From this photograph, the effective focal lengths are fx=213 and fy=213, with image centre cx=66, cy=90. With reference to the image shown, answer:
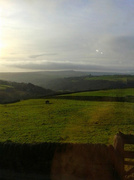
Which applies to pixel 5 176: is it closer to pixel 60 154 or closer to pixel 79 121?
pixel 60 154

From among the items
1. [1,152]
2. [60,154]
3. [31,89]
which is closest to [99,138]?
[60,154]

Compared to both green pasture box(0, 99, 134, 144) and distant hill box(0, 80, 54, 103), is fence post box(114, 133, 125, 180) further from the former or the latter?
distant hill box(0, 80, 54, 103)

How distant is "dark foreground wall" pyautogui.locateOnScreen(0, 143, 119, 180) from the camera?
890 cm

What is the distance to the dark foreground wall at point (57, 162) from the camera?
890cm

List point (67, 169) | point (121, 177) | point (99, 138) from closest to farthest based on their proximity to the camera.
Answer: point (121, 177), point (67, 169), point (99, 138)

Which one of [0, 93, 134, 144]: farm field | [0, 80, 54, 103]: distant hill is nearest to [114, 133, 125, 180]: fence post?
[0, 93, 134, 144]: farm field

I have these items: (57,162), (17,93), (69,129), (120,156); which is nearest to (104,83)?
(17,93)

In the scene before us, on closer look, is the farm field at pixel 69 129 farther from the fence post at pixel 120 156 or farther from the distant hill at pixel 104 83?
the distant hill at pixel 104 83

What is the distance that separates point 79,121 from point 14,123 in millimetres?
6011

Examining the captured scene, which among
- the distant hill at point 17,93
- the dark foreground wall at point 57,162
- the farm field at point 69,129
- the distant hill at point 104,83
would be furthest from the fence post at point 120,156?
the distant hill at point 104,83

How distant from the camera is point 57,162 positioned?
944cm

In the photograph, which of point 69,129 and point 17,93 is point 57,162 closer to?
point 69,129

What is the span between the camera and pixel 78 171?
29.8 ft

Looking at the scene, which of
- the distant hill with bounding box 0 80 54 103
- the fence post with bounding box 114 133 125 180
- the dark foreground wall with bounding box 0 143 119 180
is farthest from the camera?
the distant hill with bounding box 0 80 54 103
